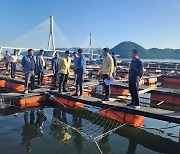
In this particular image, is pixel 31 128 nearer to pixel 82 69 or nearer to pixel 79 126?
pixel 79 126

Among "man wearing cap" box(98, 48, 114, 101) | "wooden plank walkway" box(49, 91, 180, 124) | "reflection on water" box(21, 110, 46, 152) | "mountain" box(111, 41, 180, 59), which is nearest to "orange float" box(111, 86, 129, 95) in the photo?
"wooden plank walkway" box(49, 91, 180, 124)

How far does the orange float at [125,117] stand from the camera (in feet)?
25.4

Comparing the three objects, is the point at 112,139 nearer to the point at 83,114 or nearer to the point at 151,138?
the point at 151,138

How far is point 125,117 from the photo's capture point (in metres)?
7.89

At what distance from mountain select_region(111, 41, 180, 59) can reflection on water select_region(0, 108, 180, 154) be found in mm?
116300

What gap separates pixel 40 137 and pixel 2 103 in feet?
10.9

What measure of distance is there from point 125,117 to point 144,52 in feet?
452

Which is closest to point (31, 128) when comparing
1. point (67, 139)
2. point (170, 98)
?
point (67, 139)

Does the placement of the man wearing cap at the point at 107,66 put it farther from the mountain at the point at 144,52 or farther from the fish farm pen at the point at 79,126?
the mountain at the point at 144,52

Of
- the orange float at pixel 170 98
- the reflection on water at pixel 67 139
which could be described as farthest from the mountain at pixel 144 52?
the reflection on water at pixel 67 139

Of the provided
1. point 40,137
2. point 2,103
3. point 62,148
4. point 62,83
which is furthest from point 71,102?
point 62,148

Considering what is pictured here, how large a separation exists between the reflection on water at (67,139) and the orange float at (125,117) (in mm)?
259

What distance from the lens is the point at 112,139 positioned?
671 centimetres

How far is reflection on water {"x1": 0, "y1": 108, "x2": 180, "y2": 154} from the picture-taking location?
581cm
